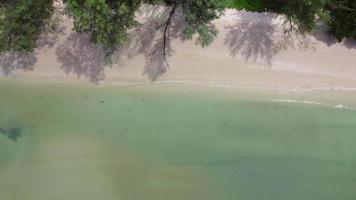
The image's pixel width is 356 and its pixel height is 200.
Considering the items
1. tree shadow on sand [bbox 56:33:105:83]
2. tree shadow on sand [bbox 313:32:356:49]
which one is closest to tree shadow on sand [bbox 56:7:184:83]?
tree shadow on sand [bbox 56:33:105:83]

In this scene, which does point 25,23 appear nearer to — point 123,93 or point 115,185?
point 123,93

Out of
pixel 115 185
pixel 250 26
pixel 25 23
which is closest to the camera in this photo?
pixel 25 23

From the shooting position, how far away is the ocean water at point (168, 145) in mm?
8555

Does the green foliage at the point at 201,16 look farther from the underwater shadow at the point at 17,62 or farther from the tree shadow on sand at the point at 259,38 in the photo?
the underwater shadow at the point at 17,62

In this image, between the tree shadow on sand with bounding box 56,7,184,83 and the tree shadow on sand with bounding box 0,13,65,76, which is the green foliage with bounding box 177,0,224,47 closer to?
the tree shadow on sand with bounding box 56,7,184,83

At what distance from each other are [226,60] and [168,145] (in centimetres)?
202

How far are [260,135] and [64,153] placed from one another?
3791mm

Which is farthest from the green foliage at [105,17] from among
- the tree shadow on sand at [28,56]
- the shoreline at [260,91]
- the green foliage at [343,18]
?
the green foliage at [343,18]

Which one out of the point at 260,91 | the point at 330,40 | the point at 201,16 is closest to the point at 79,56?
the point at 201,16

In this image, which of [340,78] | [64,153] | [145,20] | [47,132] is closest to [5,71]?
[47,132]

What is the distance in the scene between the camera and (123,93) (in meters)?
9.08

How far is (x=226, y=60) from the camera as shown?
9.07 meters

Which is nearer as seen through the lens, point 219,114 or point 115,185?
point 115,185

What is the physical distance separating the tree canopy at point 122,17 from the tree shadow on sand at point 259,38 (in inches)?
11.8
